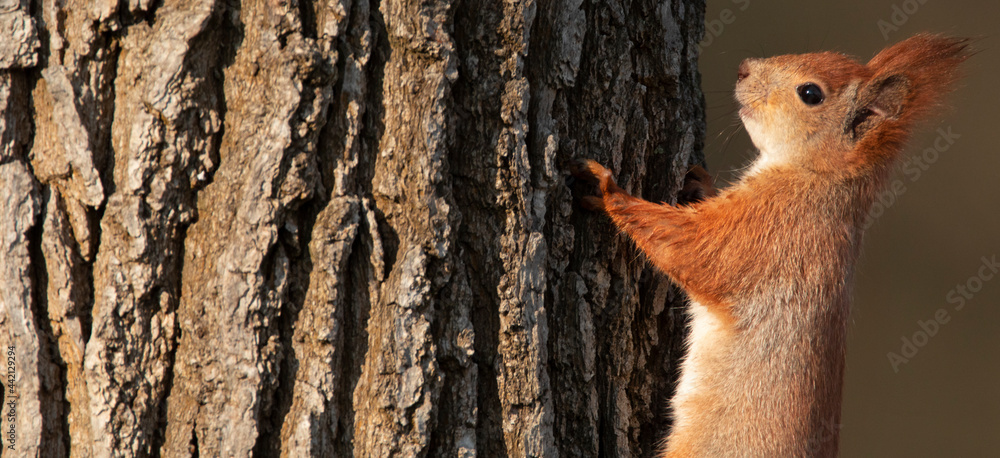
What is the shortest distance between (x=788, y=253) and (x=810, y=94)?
581 mm

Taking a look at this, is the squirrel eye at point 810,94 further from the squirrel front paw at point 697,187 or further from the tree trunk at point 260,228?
the tree trunk at point 260,228

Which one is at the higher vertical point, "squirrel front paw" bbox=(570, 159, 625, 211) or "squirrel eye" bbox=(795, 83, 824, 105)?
"squirrel eye" bbox=(795, 83, 824, 105)

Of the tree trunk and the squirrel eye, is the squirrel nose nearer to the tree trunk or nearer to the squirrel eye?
the squirrel eye

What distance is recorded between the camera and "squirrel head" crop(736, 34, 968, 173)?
2.45 m

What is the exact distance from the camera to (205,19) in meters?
1.48

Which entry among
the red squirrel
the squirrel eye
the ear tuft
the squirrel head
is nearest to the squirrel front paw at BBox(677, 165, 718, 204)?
the red squirrel

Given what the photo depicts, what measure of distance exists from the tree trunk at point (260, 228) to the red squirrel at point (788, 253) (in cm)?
51

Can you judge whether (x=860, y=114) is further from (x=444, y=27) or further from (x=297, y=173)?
(x=297, y=173)

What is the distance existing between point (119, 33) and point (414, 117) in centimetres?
57

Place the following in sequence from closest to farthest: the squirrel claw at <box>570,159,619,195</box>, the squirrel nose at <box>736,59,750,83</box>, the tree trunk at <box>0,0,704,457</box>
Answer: the tree trunk at <box>0,0,704,457</box>
the squirrel claw at <box>570,159,619,195</box>
the squirrel nose at <box>736,59,750,83</box>

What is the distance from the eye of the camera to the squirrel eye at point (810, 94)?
2504 mm

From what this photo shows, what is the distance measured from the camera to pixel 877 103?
248cm

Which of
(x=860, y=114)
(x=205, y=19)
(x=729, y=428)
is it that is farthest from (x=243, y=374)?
(x=860, y=114)

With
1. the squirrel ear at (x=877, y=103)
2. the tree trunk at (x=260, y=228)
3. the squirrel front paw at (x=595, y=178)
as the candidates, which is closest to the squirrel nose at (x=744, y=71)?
the squirrel ear at (x=877, y=103)
